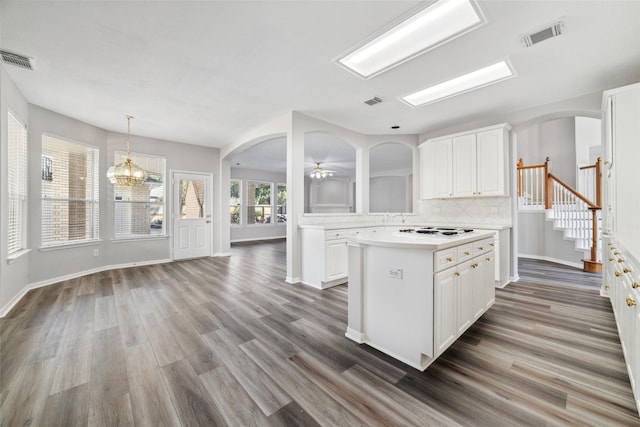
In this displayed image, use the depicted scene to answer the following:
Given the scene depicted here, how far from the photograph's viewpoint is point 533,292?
3533 mm

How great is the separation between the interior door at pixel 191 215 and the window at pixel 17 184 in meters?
2.43

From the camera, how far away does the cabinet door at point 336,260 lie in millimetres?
3816

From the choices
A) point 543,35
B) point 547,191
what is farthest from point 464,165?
point 547,191

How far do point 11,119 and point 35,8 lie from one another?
2.15 m

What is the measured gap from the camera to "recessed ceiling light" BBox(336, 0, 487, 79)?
2.06 metres

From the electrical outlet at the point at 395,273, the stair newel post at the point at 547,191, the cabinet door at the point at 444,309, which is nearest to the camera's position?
the cabinet door at the point at 444,309

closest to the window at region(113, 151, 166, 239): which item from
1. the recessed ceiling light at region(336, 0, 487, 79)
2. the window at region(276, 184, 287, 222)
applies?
the recessed ceiling light at region(336, 0, 487, 79)

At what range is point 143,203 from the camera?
556 cm

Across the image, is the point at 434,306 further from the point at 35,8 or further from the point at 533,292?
the point at 35,8

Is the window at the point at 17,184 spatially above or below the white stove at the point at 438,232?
above

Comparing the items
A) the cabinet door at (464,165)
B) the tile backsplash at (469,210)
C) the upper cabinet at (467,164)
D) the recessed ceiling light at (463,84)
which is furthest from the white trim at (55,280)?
the cabinet door at (464,165)

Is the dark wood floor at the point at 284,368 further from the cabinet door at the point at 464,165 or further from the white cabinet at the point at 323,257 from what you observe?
the cabinet door at the point at 464,165

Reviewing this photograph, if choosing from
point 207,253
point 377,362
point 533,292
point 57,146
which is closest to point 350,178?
point 207,253

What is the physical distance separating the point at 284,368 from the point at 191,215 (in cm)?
534
